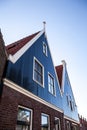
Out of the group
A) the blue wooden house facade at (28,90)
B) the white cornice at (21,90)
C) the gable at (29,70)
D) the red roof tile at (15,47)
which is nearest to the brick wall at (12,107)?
the blue wooden house facade at (28,90)

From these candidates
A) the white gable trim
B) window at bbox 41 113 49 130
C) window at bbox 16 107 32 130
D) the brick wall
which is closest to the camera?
the brick wall

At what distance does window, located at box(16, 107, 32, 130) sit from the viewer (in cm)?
664

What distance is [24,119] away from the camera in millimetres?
7027

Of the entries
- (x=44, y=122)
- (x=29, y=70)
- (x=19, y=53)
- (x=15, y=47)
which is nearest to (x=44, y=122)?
(x=44, y=122)

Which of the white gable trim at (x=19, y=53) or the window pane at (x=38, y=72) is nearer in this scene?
the white gable trim at (x=19, y=53)

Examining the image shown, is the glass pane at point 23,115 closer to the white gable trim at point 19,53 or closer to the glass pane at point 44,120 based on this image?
the glass pane at point 44,120

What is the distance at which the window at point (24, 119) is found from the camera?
6.64m

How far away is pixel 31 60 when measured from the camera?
354 inches

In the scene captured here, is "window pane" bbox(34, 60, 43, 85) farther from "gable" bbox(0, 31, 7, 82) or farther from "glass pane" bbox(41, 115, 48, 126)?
"gable" bbox(0, 31, 7, 82)

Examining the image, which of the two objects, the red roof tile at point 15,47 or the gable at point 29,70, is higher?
the red roof tile at point 15,47

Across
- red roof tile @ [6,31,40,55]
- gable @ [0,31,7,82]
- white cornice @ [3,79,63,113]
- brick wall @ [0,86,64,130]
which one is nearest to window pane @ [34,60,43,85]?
white cornice @ [3,79,63,113]

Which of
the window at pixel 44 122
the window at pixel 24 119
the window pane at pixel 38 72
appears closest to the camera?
the window at pixel 24 119

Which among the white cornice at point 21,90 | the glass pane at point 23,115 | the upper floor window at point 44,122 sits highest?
the white cornice at point 21,90

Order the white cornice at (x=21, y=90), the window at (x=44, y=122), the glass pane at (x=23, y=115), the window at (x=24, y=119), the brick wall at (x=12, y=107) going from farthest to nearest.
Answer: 1. the window at (x=44, y=122)
2. the glass pane at (x=23, y=115)
3. the window at (x=24, y=119)
4. the white cornice at (x=21, y=90)
5. the brick wall at (x=12, y=107)
